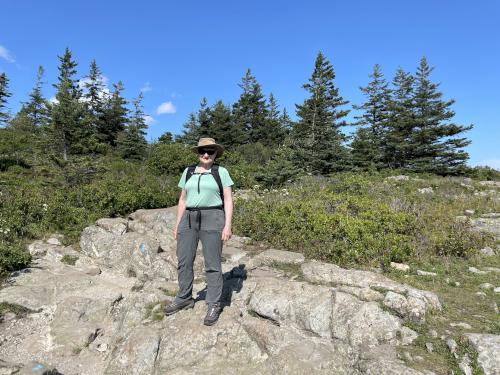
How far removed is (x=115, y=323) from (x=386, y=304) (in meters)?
3.94

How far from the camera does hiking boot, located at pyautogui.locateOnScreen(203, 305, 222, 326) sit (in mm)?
4266

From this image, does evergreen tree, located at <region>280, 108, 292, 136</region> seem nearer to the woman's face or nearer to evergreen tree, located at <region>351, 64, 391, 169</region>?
evergreen tree, located at <region>351, 64, 391, 169</region>

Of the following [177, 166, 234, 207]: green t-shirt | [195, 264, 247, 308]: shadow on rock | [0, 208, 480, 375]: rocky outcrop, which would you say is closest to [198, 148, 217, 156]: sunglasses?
[177, 166, 234, 207]: green t-shirt

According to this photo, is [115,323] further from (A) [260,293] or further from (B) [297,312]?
(B) [297,312]

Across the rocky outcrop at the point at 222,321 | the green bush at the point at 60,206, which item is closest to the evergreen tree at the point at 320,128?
the green bush at the point at 60,206

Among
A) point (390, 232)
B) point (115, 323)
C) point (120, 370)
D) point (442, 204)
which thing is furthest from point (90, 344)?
point (442, 204)

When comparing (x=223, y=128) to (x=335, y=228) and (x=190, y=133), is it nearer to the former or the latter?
(x=190, y=133)

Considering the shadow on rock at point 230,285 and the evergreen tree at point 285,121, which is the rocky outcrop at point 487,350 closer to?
the shadow on rock at point 230,285

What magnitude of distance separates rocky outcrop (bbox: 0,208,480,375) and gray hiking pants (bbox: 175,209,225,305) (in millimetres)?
487

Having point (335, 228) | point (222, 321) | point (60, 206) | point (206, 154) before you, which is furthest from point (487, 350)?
point (60, 206)

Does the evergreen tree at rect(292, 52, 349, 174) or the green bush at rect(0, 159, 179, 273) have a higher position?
the evergreen tree at rect(292, 52, 349, 174)

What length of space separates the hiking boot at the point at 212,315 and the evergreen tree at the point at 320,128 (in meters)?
21.6

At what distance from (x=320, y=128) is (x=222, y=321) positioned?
2421 cm

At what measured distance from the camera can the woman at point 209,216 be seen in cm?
430
